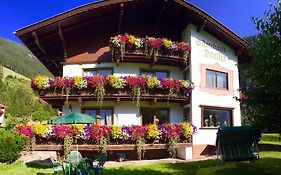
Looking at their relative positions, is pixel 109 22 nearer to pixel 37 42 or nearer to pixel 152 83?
pixel 37 42

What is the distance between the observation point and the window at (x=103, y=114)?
2106 cm

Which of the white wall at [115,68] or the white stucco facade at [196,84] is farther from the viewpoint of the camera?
the white wall at [115,68]

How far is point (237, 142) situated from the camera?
12172 millimetres

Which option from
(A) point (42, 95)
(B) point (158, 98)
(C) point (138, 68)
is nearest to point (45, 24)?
(A) point (42, 95)

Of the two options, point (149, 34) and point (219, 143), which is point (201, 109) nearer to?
point (149, 34)

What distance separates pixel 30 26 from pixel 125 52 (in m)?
5.71

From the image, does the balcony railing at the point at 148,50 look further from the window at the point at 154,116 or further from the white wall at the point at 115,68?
the window at the point at 154,116

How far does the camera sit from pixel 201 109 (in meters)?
22.1

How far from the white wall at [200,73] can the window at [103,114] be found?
5097 millimetres

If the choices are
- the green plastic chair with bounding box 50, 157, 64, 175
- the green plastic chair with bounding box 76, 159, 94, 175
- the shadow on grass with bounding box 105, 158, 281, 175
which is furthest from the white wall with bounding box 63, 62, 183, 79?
the green plastic chair with bounding box 76, 159, 94, 175

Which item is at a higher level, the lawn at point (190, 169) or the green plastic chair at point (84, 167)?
the green plastic chair at point (84, 167)

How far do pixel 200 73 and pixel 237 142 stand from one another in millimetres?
10666

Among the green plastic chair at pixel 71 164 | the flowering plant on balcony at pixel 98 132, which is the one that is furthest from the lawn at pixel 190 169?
the flowering plant on balcony at pixel 98 132

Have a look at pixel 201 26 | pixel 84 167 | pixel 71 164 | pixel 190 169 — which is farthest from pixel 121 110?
pixel 84 167
